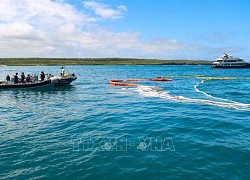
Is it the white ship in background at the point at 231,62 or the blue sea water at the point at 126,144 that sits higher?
the white ship in background at the point at 231,62

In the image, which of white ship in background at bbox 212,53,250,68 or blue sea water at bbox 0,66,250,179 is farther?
white ship in background at bbox 212,53,250,68

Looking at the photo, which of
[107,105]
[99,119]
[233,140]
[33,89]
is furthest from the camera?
[33,89]

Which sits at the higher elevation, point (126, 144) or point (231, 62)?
point (231, 62)

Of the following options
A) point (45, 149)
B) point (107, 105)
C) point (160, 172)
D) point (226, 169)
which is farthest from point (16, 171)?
point (107, 105)

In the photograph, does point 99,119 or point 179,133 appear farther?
point 99,119

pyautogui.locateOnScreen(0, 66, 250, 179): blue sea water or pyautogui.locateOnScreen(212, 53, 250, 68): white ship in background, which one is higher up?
pyautogui.locateOnScreen(212, 53, 250, 68): white ship in background

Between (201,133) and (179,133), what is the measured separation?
133 cm

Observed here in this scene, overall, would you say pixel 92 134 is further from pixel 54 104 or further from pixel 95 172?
pixel 54 104

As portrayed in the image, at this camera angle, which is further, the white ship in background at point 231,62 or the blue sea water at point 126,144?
the white ship in background at point 231,62

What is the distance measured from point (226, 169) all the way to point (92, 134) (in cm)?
823

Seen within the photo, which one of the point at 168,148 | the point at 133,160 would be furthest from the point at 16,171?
the point at 168,148

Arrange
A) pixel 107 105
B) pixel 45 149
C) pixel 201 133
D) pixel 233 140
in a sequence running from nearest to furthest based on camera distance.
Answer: pixel 45 149
pixel 233 140
pixel 201 133
pixel 107 105

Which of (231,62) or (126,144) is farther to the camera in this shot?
(231,62)

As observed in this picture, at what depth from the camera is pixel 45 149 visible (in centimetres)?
1409
